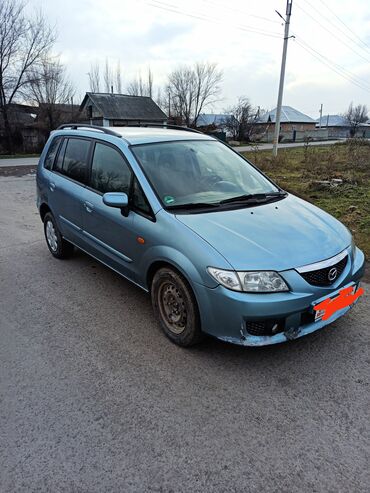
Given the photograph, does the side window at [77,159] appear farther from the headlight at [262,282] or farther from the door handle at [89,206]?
the headlight at [262,282]

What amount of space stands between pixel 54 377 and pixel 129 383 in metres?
0.59

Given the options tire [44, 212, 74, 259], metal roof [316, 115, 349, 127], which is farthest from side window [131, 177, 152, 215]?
metal roof [316, 115, 349, 127]

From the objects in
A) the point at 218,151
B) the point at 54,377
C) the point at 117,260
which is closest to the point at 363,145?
the point at 218,151

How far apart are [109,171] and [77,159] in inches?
33.8

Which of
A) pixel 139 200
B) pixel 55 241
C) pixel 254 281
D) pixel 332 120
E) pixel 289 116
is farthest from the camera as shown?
pixel 332 120

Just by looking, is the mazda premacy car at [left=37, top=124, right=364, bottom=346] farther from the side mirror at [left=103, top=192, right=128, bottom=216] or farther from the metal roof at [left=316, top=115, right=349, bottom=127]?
the metal roof at [left=316, top=115, right=349, bottom=127]

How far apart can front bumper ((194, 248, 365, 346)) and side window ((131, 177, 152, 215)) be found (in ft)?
3.04

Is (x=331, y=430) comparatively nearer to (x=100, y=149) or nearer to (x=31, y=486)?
(x=31, y=486)

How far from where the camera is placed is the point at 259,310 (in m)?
2.58

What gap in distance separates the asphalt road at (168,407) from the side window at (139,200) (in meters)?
1.10

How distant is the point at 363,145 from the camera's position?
16.4 metres

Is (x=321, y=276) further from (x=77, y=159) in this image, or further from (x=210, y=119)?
(x=210, y=119)

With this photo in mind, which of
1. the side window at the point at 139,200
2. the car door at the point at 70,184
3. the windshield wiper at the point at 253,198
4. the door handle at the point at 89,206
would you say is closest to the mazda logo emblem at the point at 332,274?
the windshield wiper at the point at 253,198

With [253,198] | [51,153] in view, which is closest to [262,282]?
[253,198]
